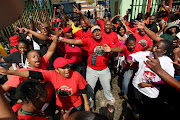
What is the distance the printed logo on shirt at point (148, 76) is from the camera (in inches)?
83.4

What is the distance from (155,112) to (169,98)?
588 millimetres

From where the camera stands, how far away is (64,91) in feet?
6.77

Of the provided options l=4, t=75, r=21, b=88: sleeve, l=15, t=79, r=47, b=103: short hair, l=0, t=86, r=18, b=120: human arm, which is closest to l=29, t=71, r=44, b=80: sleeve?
l=4, t=75, r=21, b=88: sleeve

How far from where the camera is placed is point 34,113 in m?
1.41

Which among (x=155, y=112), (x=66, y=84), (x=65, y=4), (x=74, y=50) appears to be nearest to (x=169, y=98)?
(x=155, y=112)

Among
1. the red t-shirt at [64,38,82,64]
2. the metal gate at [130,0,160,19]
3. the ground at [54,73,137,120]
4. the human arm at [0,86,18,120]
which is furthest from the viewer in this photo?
the metal gate at [130,0,160,19]

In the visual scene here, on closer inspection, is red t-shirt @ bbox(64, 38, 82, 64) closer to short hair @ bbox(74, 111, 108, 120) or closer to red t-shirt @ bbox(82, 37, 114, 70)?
red t-shirt @ bbox(82, 37, 114, 70)

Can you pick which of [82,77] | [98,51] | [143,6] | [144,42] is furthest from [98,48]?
[143,6]

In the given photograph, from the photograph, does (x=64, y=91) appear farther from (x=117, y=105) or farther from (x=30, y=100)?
(x=117, y=105)

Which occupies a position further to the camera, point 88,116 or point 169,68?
point 169,68

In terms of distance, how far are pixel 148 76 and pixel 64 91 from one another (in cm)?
165

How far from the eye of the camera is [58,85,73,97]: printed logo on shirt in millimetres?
2043

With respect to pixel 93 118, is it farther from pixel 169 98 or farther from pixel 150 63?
pixel 169 98

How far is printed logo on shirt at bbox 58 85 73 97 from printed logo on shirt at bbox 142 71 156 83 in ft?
4.87
